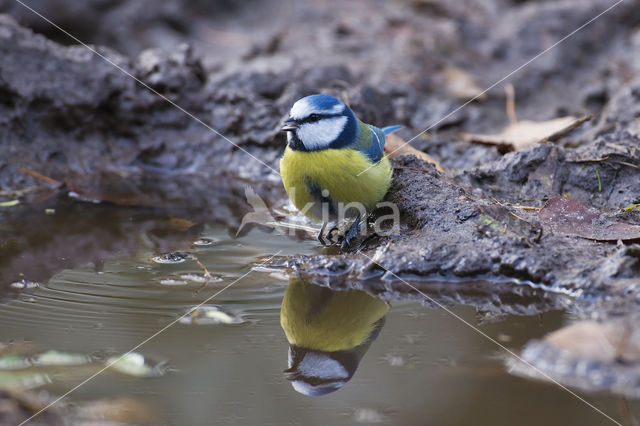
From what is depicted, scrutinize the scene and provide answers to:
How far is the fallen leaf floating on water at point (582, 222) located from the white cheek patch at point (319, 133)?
1.22 m

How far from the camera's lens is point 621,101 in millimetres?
5043

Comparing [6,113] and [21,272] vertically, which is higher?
[6,113]

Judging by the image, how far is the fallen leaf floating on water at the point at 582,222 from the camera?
10.6 feet

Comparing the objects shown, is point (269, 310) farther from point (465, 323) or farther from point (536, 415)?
point (536, 415)

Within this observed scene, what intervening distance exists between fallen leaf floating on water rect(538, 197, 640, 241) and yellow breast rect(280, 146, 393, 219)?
960 mm

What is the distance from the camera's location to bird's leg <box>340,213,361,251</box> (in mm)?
3709

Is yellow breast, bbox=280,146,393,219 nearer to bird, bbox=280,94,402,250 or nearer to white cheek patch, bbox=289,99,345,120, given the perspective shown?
bird, bbox=280,94,402,250

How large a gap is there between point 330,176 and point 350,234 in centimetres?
41

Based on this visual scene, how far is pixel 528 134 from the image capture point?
4945 mm

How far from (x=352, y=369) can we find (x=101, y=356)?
3.13ft

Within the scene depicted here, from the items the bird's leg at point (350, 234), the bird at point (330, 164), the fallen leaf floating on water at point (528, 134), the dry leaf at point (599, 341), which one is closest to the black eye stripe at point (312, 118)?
the bird at point (330, 164)

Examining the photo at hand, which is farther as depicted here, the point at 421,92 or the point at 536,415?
the point at 421,92

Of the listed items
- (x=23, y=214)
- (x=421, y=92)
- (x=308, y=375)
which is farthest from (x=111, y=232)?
(x=421, y=92)

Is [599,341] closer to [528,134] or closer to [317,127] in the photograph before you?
[317,127]
